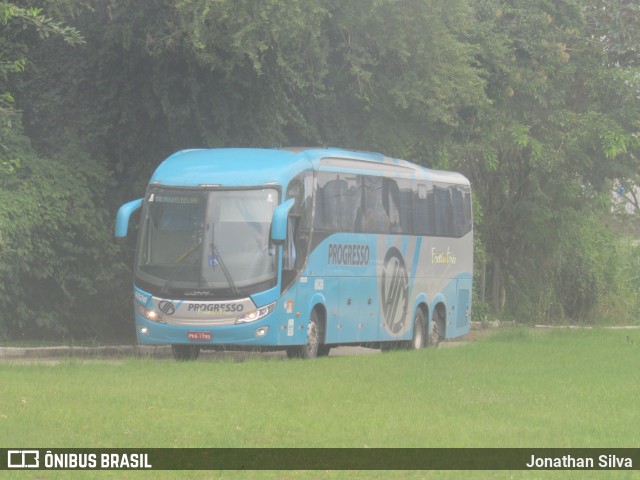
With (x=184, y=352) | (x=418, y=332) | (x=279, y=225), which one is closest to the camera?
(x=279, y=225)

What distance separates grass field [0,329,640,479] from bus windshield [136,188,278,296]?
1601 mm

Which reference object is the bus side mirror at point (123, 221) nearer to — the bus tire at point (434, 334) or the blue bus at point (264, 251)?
the blue bus at point (264, 251)

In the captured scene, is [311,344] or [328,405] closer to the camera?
[328,405]

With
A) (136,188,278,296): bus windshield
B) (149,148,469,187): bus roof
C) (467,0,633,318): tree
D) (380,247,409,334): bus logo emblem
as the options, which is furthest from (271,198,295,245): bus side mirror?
(467,0,633,318): tree

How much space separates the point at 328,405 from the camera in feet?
47.7

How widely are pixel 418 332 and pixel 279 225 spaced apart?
7.02 metres

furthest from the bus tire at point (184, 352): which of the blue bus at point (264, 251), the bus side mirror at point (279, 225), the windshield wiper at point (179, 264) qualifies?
the bus side mirror at point (279, 225)

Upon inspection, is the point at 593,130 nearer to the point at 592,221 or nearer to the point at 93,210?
the point at 592,221

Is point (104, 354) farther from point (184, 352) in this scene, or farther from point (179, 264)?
point (179, 264)

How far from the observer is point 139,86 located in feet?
86.8

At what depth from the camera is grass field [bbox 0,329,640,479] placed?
12.0 meters

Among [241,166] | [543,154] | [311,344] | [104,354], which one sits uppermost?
[543,154]

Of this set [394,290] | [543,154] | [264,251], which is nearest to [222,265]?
[264,251]

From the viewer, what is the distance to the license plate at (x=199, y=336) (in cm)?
2144
